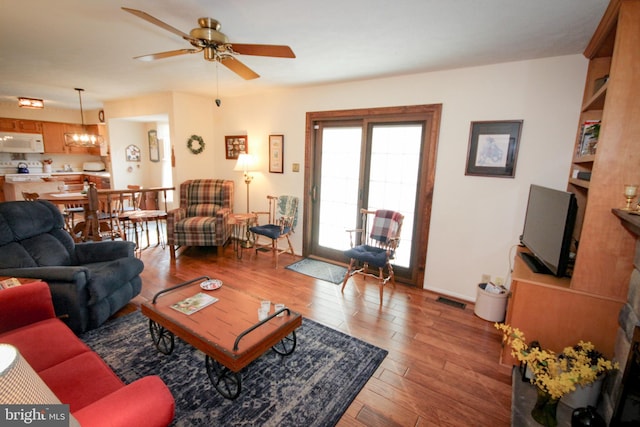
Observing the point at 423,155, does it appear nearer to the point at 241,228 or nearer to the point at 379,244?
the point at 379,244

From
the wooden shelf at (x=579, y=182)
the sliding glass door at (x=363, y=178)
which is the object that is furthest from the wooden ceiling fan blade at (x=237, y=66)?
the wooden shelf at (x=579, y=182)

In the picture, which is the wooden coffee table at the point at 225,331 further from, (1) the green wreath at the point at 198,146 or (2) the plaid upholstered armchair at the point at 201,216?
(1) the green wreath at the point at 198,146

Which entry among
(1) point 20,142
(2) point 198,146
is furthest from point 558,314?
(1) point 20,142

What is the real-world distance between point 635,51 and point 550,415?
7.05ft

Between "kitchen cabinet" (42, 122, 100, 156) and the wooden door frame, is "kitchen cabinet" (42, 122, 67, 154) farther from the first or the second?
the wooden door frame

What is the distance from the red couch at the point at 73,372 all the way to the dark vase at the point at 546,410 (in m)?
1.98

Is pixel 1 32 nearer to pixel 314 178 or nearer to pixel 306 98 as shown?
pixel 306 98

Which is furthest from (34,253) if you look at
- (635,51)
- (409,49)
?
(635,51)

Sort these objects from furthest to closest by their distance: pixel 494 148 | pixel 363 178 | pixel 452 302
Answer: pixel 363 178, pixel 452 302, pixel 494 148

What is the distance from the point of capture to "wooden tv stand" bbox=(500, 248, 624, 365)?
1895 millimetres

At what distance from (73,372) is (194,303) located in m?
0.83

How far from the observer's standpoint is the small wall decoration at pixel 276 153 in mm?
4465

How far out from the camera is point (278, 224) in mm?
4594

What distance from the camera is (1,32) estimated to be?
2.43 meters
